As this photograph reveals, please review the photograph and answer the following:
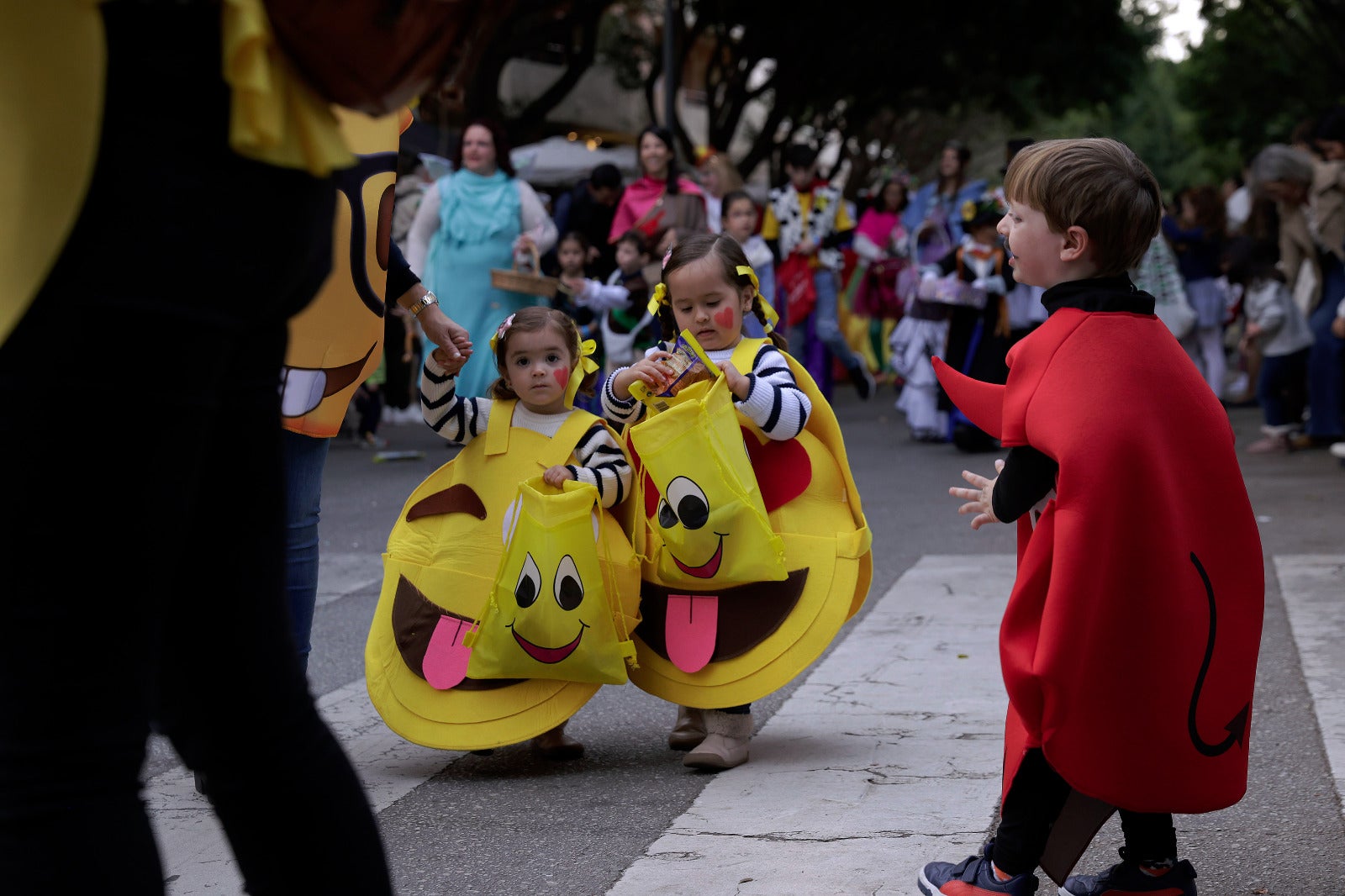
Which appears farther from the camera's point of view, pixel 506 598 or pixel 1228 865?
pixel 506 598

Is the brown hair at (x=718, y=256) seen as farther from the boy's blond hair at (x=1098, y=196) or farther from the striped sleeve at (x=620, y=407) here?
the boy's blond hair at (x=1098, y=196)

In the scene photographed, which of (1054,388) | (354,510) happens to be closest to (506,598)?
(1054,388)

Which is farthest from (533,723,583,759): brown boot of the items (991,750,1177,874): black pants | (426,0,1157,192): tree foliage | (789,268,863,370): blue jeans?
(426,0,1157,192): tree foliage

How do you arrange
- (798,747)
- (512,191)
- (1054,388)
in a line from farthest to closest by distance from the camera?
1. (512,191)
2. (798,747)
3. (1054,388)

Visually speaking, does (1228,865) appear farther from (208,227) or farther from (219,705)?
(208,227)

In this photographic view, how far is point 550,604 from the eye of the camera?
3.57 metres

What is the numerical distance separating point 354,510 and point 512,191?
6.93 feet

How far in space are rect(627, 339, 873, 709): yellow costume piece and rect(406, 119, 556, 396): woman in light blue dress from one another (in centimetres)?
555

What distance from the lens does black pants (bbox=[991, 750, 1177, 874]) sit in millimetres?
2576

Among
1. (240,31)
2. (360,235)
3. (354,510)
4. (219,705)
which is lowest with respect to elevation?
(354,510)

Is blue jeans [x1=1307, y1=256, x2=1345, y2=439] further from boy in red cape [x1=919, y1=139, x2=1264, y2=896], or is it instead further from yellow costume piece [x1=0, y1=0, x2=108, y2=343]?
yellow costume piece [x1=0, y1=0, x2=108, y2=343]

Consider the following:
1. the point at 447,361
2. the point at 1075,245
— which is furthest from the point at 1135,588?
the point at 447,361

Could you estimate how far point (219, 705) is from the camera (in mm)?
1716

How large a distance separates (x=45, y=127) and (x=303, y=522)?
77.6 inches
